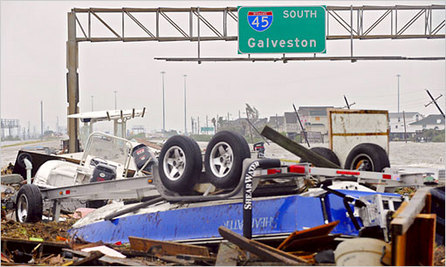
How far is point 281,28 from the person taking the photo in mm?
17859

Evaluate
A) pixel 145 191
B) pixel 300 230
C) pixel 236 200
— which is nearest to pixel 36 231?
pixel 145 191

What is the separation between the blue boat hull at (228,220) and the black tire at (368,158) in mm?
993

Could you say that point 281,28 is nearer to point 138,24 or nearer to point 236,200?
point 138,24

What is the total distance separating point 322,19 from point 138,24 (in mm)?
5807

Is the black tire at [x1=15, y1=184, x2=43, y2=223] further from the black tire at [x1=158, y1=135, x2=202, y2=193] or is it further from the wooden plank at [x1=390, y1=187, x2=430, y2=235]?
the wooden plank at [x1=390, y1=187, x2=430, y2=235]

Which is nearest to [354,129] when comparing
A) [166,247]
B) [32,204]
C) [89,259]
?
[166,247]

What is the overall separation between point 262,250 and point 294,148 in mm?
1831

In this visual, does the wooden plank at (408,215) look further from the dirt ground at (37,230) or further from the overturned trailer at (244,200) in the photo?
the dirt ground at (37,230)

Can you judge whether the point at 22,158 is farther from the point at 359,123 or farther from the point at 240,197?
the point at 240,197

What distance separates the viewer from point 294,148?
812cm

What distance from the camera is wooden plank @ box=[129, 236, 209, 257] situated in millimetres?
7703

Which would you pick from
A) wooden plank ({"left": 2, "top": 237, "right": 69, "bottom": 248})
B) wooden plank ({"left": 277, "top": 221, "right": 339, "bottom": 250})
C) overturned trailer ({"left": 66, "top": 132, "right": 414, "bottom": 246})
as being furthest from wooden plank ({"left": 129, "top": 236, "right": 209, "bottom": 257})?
wooden plank ({"left": 2, "top": 237, "right": 69, "bottom": 248})

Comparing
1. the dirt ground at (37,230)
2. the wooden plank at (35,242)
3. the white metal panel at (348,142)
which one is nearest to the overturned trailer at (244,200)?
the wooden plank at (35,242)

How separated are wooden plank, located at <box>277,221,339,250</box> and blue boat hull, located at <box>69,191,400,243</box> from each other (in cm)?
23
